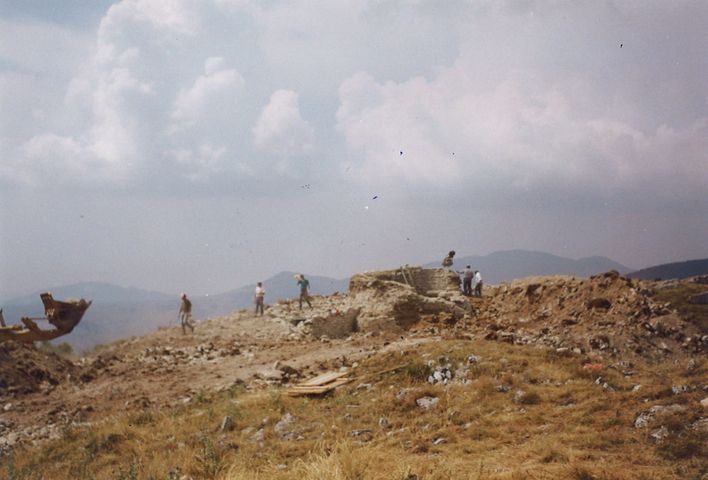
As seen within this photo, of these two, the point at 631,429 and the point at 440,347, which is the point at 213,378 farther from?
the point at 631,429

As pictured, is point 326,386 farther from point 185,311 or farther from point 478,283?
point 478,283

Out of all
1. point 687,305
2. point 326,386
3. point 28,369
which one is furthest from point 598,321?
point 28,369

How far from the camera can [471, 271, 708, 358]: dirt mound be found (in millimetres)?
10875

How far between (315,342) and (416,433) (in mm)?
8833

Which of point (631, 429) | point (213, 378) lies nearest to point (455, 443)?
point (631, 429)

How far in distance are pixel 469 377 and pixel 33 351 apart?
11346 millimetres

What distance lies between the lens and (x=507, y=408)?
6480mm

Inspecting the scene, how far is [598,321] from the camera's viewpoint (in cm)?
1198

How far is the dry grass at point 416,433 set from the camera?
14.1 feet

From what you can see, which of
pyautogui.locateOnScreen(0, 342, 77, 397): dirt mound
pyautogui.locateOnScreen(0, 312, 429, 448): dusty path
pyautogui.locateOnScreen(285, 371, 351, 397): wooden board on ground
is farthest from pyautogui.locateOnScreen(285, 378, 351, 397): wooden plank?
pyautogui.locateOnScreen(0, 342, 77, 397): dirt mound

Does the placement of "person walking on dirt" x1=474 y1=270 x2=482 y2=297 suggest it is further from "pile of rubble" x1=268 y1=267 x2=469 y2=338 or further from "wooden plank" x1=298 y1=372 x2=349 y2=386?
"wooden plank" x1=298 y1=372 x2=349 y2=386

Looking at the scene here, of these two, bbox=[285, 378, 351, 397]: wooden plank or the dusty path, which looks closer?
bbox=[285, 378, 351, 397]: wooden plank

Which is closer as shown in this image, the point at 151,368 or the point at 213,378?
the point at 213,378

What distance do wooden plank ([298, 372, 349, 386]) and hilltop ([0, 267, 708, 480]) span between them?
359mm
